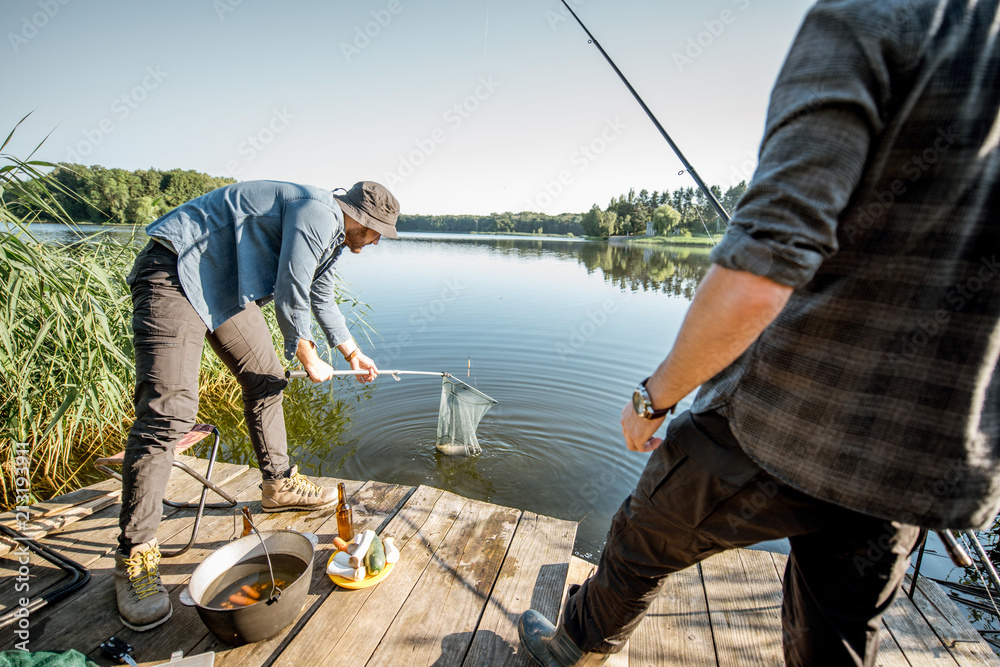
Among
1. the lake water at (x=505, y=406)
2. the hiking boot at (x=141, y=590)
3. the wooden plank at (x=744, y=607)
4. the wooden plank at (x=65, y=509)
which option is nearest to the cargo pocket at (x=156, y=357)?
the hiking boot at (x=141, y=590)

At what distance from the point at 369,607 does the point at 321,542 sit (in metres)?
0.57

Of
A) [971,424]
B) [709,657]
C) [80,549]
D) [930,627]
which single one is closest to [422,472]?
[80,549]

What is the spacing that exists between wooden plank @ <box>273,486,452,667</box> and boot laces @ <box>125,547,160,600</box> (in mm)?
640

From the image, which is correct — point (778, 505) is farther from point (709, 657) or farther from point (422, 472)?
point (422, 472)

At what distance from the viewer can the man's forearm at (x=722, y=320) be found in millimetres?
794

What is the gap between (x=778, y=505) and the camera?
0.95m

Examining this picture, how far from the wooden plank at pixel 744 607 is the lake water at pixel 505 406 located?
134 centimetres

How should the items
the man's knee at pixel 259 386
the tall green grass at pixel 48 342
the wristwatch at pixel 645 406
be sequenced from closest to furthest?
1. the wristwatch at pixel 645 406
2. the man's knee at pixel 259 386
3. the tall green grass at pixel 48 342

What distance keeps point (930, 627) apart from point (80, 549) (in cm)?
367

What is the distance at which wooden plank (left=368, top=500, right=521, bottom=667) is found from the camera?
5.48 feet

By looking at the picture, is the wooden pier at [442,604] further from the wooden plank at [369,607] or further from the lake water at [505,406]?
the lake water at [505,406]
